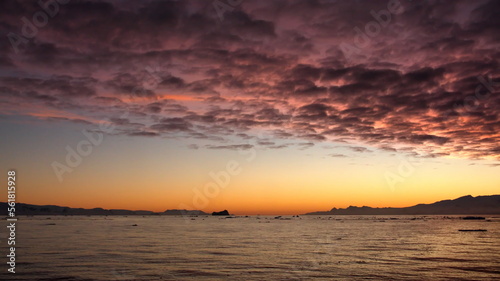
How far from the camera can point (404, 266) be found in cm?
4119

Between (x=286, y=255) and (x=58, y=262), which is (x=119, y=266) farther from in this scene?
(x=286, y=255)

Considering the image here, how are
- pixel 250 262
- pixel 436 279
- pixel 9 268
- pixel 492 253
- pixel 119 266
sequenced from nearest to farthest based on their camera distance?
pixel 436 279, pixel 9 268, pixel 119 266, pixel 250 262, pixel 492 253

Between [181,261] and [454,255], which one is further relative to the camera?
[454,255]

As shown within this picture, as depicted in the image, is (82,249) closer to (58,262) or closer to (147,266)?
(58,262)

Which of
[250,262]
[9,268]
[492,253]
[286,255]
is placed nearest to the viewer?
[9,268]

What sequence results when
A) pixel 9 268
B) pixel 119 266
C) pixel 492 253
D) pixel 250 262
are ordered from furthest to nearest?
pixel 492 253 → pixel 250 262 → pixel 119 266 → pixel 9 268

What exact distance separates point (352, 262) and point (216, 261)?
16.0m

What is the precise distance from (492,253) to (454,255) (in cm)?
688

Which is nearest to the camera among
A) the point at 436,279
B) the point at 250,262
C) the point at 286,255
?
the point at 436,279

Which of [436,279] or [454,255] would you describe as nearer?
[436,279]

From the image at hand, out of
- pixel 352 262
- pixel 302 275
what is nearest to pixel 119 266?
pixel 302 275

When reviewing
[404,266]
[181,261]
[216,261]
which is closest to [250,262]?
[216,261]

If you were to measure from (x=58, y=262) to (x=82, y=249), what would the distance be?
571 inches

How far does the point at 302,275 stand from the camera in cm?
3547
